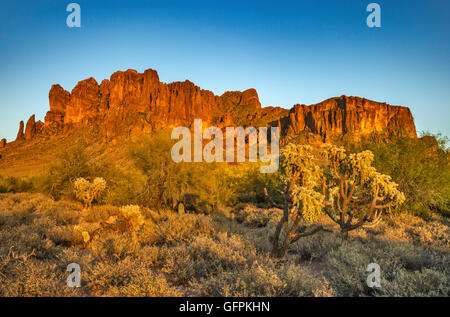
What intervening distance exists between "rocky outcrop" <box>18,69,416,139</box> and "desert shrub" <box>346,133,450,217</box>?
9586 centimetres

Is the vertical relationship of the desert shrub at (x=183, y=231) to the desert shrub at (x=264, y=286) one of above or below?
below

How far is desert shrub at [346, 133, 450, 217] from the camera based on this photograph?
37.8 ft

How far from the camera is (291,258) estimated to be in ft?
21.8

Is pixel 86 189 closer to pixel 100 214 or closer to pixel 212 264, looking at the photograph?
pixel 100 214

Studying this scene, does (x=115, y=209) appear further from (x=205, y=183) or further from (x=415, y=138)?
(x=415, y=138)

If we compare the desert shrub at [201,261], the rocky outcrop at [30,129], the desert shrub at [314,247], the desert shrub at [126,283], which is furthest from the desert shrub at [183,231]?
the rocky outcrop at [30,129]

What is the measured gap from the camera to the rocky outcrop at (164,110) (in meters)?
110

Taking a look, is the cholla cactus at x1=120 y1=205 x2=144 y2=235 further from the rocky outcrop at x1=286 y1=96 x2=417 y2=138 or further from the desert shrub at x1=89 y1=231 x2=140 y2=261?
the rocky outcrop at x1=286 y1=96 x2=417 y2=138

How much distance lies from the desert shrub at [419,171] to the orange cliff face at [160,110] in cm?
9472

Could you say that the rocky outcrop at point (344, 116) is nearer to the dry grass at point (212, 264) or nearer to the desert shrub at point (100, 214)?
the desert shrub at point (100, 214)

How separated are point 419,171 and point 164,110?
115m
